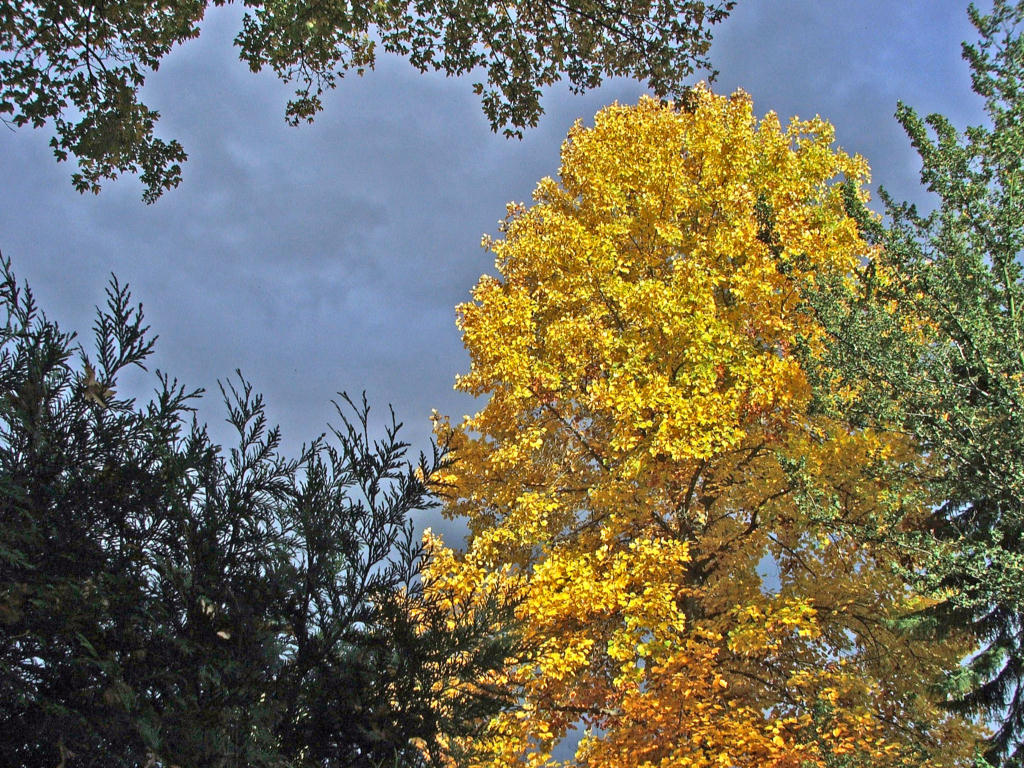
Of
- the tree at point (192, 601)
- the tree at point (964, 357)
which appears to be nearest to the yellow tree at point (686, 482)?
the tree at point (964, 357)

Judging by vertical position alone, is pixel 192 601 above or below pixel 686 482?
below

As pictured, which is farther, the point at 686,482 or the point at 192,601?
the point at 686,482

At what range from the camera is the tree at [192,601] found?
3.12m

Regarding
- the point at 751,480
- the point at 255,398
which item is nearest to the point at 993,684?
the point at 751,480

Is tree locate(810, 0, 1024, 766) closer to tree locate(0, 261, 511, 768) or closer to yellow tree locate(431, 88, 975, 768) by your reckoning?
yellow tree locate(431, 88, 975, 768)

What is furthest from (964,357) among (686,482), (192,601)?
(192,601)

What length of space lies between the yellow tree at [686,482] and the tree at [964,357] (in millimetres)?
597

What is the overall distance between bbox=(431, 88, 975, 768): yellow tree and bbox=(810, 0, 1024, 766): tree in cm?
60

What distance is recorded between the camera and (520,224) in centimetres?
1292

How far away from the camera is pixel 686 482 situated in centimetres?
1041

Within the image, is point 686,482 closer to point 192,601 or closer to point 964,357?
point 964,357

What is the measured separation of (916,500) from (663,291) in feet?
13.5

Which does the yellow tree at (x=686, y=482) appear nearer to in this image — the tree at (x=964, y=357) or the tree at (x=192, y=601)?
the tree at (x=964, y=357)

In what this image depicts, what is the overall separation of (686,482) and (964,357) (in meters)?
3.97
